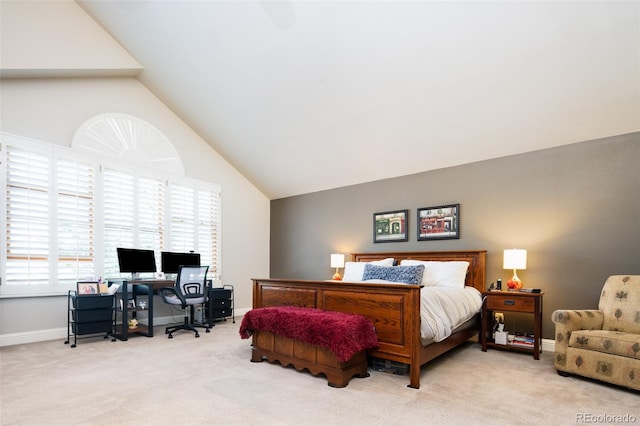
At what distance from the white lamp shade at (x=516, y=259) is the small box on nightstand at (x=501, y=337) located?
0.74 meters

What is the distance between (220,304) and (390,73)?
4.19m

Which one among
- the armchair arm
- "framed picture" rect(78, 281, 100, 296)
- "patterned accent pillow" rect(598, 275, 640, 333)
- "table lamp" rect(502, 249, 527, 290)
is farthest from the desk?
"patterned accent pillow" rect(598, 275, 640, 333)

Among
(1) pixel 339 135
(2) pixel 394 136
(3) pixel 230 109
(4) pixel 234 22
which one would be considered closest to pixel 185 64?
(3) pixel 230 109

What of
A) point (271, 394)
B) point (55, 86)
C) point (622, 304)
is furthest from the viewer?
point (55, 86)

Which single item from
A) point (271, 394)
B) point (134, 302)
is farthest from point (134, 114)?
point (271, 394)

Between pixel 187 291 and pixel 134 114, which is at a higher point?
pixel 134 114

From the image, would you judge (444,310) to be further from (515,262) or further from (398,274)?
(515,262)

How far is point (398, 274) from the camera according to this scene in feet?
14.4

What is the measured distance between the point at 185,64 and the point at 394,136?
9.81ft

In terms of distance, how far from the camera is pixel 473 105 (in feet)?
13.0

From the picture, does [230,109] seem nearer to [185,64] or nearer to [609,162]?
[185,64]

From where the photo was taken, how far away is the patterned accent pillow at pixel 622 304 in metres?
3.11

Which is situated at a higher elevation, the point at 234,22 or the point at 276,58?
the point at 234,22

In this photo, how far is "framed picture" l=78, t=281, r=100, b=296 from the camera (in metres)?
4.29
